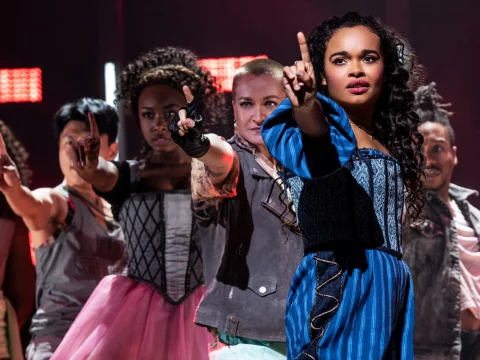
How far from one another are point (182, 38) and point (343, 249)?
2.57m

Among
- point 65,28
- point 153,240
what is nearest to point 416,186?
point 153,240

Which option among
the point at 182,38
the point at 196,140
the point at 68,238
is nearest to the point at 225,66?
the point at 182,38

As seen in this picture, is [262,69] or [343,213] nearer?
[343,213]

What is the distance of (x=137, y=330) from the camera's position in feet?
11.8

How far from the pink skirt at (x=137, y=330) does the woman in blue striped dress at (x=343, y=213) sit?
139 centimetres

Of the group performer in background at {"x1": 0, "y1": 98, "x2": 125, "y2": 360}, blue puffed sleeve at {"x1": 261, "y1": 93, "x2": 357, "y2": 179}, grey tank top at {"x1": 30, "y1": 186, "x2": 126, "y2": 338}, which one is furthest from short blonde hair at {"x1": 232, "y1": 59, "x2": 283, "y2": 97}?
grey tank top at {"x1": 30, "y1": 186, "x2": 126, "y2": 338}

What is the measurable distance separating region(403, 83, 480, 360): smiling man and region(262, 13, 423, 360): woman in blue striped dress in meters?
1.78

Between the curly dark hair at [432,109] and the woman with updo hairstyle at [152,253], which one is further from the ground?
the curly dark hair at [432,109]

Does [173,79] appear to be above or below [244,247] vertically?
above

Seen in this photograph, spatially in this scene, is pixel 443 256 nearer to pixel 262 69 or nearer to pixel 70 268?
Answer: pixel 262 69

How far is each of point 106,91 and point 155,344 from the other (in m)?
1.61

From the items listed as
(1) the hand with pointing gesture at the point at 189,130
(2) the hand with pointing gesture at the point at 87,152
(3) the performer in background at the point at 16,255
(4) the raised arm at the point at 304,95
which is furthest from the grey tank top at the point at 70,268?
(4) the raised arm at the point at 304,95

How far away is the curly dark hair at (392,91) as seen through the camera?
2.47m

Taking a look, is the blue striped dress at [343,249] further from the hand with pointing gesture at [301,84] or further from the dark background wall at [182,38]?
the dark background wall at [182,38]
